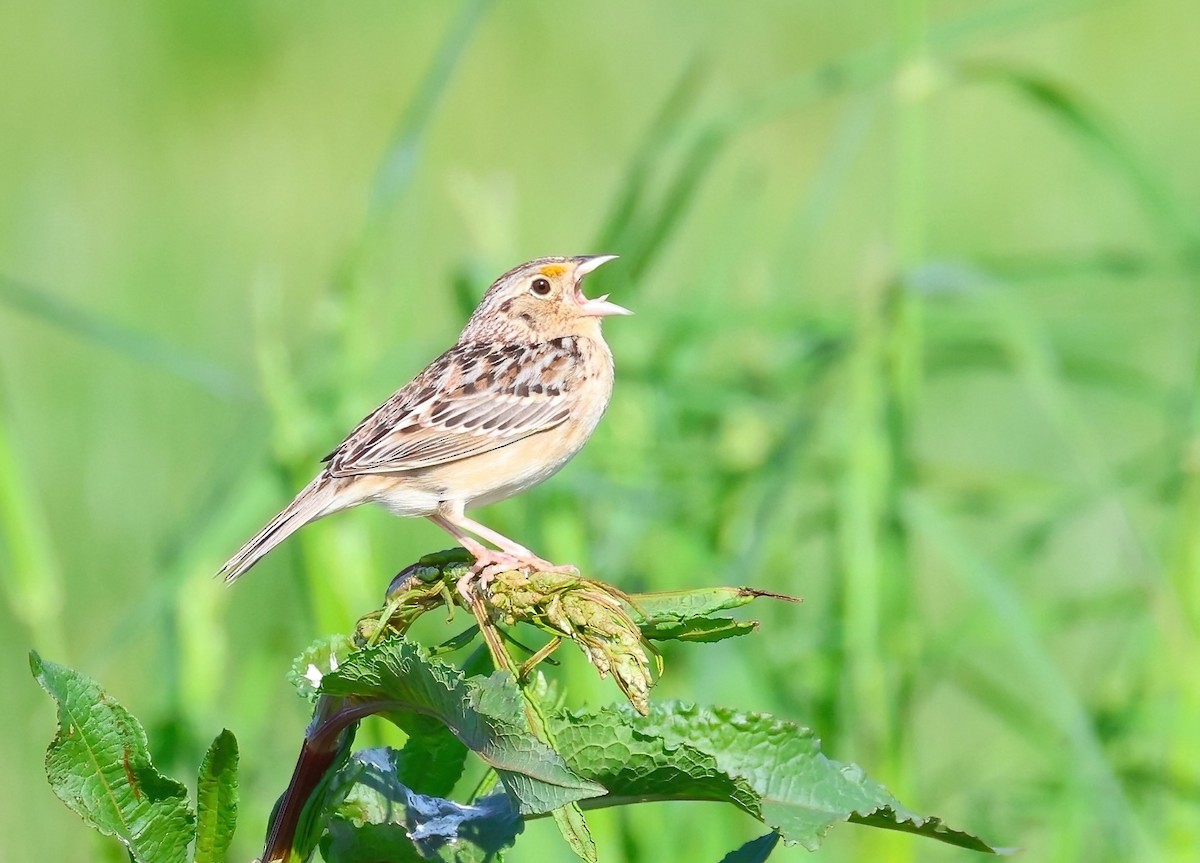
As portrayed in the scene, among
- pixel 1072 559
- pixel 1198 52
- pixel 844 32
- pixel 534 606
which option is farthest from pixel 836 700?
pixel 1198 52

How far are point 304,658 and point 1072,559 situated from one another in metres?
5.74

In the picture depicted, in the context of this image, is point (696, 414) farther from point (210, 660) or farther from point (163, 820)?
point (163, 820)

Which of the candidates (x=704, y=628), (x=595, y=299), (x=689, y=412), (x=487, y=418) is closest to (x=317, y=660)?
(x=704, y=628)

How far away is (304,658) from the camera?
6.28ft

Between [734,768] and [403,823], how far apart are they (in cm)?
37

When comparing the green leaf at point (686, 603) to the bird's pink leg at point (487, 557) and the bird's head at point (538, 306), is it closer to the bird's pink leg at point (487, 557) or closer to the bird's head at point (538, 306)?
the bird's pink leg at point (487, 557)

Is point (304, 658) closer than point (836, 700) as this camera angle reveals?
Yes

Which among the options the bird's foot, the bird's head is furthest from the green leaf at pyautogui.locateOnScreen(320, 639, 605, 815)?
the bird's head

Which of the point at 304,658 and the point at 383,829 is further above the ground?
the point at 304,658

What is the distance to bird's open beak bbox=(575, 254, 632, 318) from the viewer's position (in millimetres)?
4209

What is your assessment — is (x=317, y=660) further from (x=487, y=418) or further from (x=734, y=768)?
(x=487, y=418)

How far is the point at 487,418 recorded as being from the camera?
167 inches

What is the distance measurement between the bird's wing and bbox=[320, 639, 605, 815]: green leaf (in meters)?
2.01

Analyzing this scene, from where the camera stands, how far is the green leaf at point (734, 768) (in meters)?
1.73
